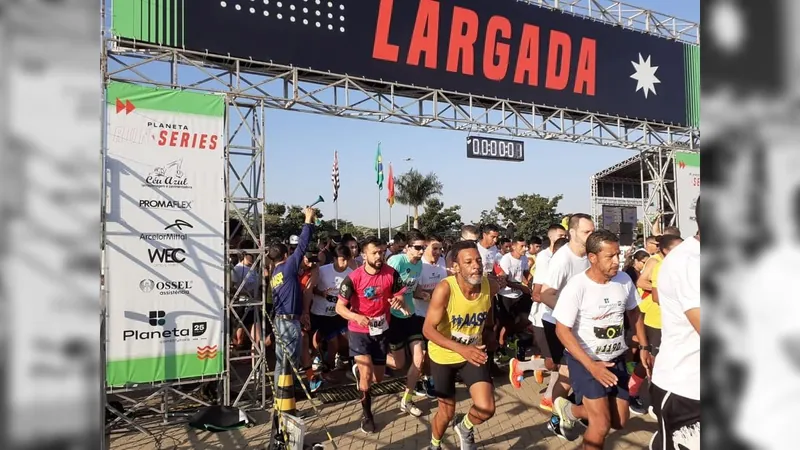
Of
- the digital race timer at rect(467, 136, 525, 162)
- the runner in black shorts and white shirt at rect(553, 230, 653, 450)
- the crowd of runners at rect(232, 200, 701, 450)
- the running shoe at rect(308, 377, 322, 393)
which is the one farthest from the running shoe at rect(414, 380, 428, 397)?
the digital race timer at rect(467, 136, 525, 162)

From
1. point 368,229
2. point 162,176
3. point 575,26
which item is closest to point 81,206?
Answer: point 162,176

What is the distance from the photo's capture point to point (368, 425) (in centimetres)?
542

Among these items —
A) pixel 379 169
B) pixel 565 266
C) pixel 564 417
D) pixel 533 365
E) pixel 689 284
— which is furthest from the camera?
pixel 379 169

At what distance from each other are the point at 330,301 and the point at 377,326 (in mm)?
1759

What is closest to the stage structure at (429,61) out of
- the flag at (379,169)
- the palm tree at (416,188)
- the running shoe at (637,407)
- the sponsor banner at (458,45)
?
the sponsor banner at (458,45)

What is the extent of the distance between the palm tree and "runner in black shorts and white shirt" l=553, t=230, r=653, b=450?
38064mm

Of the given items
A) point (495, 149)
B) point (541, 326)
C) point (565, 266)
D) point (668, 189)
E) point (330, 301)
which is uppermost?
point (495, 149)

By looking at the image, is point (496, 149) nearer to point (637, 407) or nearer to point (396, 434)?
point (637, 407)

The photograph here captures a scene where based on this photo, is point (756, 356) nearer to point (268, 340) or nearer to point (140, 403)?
point (140, 403)

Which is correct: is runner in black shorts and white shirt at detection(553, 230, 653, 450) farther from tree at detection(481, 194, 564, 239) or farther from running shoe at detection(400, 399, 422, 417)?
tree at detection(481, 194, 564, 239)

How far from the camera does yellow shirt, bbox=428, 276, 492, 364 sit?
14.1ft

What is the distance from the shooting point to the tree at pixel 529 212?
3775cm

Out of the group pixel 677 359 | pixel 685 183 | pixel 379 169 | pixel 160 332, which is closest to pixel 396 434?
pixel 160 332

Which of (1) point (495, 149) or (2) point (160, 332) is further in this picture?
(1) point (495, 149)
